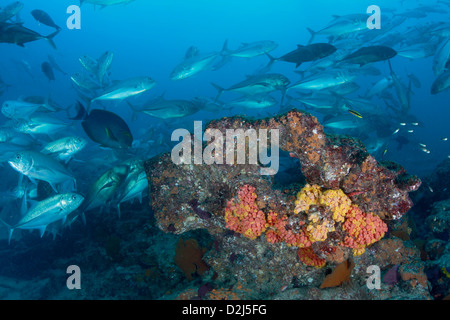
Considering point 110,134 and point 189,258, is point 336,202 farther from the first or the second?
point 110,134

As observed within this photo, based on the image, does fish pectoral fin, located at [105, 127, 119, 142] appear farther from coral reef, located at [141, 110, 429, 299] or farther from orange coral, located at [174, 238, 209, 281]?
orange coral, located at [174, 238, 209, 281]

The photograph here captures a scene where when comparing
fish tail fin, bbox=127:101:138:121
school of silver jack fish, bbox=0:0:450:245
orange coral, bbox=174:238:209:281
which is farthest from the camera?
fish tail fin, bbox=127:101:138:121

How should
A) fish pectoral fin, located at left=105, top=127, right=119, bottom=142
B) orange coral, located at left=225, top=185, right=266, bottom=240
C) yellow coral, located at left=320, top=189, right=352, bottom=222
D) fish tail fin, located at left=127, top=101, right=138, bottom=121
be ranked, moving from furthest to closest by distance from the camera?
1. fish tail fin, located at left=127, top=101, right=138, bottom=121
2. fish pectoral fin, located at left=105, top=127, right=119, bottom=142
3. orange coral, located at left=225, top=185, right=266, bottom=240
4. yellow coral, located at left=320, top=189, right=352, bottom=222

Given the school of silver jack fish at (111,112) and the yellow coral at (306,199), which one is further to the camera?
the school of silver jack fish at (111,112)

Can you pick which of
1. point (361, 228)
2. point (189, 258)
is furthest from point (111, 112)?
point (361, 228)

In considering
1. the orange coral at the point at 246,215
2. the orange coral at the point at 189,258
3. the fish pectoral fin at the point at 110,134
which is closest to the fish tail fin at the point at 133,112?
the fish pectoral fin at the point at 110,134

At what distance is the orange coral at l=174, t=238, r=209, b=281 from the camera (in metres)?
3.45

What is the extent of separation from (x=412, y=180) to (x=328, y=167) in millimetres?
797

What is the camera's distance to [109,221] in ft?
17.2

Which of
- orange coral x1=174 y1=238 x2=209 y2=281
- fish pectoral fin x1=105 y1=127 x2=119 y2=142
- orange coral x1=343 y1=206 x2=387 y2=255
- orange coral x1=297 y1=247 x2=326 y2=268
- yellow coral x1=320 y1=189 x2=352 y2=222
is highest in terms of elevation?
fish pectoral fin x1=105 y1=127 x2=119 y2=142

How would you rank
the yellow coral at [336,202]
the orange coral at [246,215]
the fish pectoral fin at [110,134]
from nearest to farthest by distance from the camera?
the yellow coral at [336,202] < the orange coral at [246,215] < the fish pectoral fin at [110,134]

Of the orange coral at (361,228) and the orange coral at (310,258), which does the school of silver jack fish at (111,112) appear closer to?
the orange coral at (361,228)

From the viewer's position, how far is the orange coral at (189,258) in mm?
3445

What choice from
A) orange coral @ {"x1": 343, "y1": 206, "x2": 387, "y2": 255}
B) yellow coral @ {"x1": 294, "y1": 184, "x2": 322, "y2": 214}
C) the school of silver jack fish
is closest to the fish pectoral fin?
the school of silver jack fish
